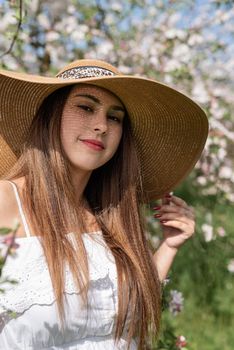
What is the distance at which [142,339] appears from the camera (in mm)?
2467

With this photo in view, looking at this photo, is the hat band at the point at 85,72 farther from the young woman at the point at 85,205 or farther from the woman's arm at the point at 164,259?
the woman's arm at the point at 164,259

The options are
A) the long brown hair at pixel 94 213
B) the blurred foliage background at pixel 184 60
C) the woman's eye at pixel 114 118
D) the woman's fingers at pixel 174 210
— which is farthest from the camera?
the blurred foliage background at pixel 184 60

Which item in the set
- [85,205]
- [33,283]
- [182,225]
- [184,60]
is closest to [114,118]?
[85,205]

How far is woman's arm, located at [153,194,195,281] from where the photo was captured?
2555mm

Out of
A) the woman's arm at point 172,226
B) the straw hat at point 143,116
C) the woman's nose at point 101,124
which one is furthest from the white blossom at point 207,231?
the woman's nose at point 101,124

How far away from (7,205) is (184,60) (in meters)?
2.88

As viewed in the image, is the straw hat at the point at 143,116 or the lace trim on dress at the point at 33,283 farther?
the straw hat at the point at 143,116

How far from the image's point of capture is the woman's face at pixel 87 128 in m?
2.26

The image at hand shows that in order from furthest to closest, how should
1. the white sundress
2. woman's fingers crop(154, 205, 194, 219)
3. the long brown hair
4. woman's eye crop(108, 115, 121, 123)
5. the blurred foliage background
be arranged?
the blurred foliage background
woman's fingers crop(154, 205, 194, 219)
woman's eye crop(108, 115, 121, 123)
the long brown hair
the white sundress

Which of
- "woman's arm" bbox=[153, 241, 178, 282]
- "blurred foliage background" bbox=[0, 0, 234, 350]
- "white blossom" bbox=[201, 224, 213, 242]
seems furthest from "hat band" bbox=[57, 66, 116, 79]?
"white blossom" bbox=[201, 224, 213, 242]

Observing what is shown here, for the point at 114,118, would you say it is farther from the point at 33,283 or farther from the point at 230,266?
the point at 230,266

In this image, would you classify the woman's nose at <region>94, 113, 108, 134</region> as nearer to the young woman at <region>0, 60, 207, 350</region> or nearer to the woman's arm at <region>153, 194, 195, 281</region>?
the young woman at <region>0, 60, 207, 350</region>

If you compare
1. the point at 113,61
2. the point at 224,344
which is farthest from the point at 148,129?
the point at 113,61

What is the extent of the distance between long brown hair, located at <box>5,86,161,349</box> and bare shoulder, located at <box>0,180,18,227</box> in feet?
0.15
